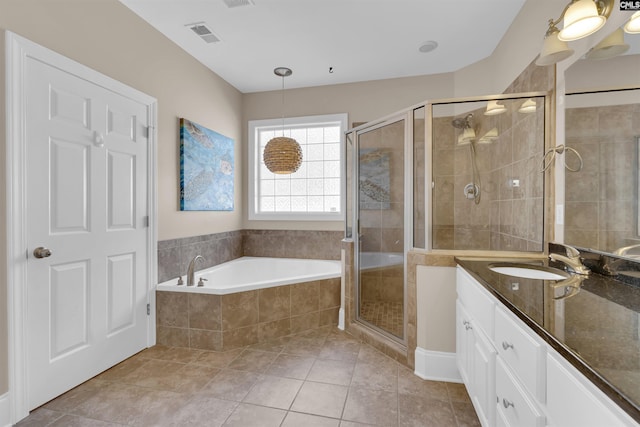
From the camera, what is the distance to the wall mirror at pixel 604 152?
4.22 ft

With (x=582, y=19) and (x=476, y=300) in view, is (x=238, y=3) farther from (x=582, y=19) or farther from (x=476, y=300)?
(x=476, y=300)

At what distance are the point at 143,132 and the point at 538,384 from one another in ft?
9.31

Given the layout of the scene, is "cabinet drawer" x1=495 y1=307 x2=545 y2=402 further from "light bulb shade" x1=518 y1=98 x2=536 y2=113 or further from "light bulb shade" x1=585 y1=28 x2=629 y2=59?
"light bulb shade" x1=518 y1=98 x2=536 y2=113

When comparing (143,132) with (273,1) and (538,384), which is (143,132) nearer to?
(273,1)

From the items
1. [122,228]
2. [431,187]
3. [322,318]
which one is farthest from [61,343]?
[431,187]

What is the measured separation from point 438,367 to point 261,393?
1163 mm

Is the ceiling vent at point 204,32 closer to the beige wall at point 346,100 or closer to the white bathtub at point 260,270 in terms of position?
the beige wall at point 346,100

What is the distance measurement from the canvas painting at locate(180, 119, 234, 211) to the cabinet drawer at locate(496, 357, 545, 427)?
2723 millimetres

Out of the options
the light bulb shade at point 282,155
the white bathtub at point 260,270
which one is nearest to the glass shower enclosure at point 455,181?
the white bathtub at point 260,270

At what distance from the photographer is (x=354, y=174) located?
2.84 metres

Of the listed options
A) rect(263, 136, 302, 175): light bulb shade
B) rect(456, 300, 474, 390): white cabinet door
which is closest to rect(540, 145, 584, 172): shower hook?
rect(456, 300, 474, 390): white cabinet door

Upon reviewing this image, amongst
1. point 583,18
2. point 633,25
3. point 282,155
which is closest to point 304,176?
point 282,155

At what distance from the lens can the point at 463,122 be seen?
2344mm

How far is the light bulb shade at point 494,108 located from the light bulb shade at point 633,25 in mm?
817
